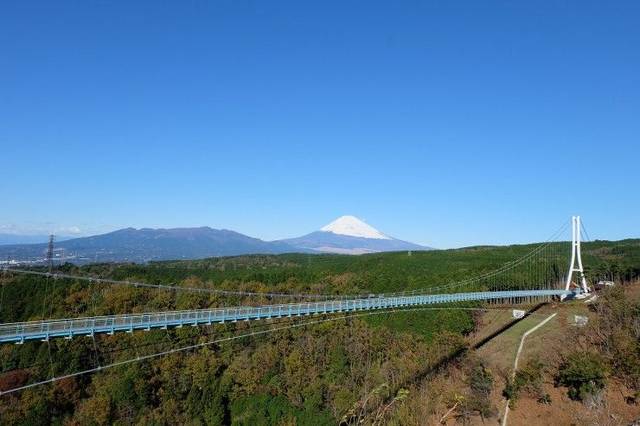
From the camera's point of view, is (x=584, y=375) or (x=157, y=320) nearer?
(x=157, y=320)

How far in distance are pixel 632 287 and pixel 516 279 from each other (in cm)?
1117

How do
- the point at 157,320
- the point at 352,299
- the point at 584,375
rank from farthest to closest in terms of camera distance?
1. the point at 352,299
2. the point at 584,375
3. the point at 157,320

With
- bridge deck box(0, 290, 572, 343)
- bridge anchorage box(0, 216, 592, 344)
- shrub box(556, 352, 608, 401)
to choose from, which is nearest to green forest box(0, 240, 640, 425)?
bridge anchorage box(0, 216, 592, 344)

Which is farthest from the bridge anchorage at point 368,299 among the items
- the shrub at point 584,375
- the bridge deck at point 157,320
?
the shrub at point 584,375

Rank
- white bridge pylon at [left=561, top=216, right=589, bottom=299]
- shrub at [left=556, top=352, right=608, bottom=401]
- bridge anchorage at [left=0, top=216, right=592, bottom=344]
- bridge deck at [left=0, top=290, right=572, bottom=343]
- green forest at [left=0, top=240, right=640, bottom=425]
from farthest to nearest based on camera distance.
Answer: white bridge pylon at [left=561, top=216, right=589, bottom=299]
green forest at [left=0, top=240, right=640, bottom=425]
shrub at [left=556, top=352, right=608, bottom=401]
bridge anchorage at [left=0, top=216, right=592, bottom=344]
bridge deck at [left=0, top=290, right=572, bottom=343]

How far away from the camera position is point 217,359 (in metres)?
50.1

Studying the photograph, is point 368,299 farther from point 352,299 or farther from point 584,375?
point 584,375

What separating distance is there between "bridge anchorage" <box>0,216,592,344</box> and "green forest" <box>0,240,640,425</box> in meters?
0.74

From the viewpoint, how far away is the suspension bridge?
19.4 metres

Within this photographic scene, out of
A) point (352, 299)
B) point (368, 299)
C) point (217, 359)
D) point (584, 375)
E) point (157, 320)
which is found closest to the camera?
point (157, 320)

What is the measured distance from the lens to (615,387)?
26.7 meters

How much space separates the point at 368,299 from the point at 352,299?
1086 centimetres

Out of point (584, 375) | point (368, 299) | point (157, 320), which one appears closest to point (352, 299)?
point (368, 299)

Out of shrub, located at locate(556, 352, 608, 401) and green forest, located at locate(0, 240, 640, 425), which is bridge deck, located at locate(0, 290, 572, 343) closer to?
green forest, located at locate(0, 240, 640, 425)
